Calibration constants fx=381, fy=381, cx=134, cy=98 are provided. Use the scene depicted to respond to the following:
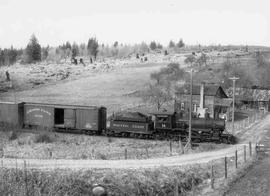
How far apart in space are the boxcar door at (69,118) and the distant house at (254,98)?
1459 inches

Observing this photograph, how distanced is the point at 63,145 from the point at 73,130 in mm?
7891

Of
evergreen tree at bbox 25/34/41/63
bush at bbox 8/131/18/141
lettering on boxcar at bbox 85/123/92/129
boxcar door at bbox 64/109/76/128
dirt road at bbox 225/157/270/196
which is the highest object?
evergreen tree at bbox 25/34/41/63

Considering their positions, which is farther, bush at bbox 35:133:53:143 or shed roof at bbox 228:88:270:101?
shed roof at bbox 228:88:270:101

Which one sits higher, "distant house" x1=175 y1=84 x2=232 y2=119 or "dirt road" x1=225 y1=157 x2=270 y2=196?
"distant house" x1=175 y1=84 x2=232 y2=119

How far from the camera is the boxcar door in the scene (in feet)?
146

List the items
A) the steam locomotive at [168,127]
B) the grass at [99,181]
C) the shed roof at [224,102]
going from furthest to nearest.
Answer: the shed roof at [224,102], the steam locomotive at [168,127], the grass at [99,181]

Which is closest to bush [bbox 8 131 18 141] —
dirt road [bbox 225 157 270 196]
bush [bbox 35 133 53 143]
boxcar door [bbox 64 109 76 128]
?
bush [bbox 35 133 53 143]

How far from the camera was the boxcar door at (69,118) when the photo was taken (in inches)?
1747

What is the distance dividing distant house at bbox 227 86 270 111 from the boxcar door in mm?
37049

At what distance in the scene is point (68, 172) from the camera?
25750 mm

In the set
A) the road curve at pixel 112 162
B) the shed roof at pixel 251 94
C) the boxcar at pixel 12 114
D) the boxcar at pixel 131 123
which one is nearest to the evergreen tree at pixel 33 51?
the shed roof at pixel 251 94

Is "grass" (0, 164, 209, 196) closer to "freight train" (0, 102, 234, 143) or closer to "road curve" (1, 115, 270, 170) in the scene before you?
"road curve" (1, 115, 270, 170)

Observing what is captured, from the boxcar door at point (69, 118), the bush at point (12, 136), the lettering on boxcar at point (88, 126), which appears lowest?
the bush at point (12, 136)

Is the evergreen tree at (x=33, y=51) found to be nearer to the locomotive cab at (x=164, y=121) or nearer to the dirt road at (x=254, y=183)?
the locomotive cab at (x=164, y=121)
